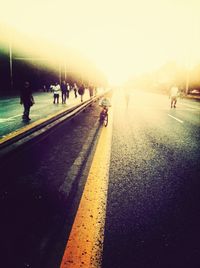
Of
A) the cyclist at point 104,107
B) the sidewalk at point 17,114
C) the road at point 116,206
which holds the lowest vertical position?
the sidewalk at point 17,114

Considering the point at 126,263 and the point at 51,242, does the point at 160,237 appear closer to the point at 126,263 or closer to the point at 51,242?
the point at 126,263

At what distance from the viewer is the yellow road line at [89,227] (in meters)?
3.00

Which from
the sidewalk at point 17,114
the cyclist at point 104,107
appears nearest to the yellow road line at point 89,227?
the sidewalk at point 17,114

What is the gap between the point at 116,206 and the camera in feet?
13.8

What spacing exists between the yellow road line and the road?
6cm

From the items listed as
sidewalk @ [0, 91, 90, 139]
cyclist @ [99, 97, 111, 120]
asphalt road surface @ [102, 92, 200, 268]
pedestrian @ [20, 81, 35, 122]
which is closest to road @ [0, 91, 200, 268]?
asphalt road surface @ [102, 92, 200, 268]

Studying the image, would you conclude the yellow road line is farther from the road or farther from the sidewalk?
the sidewalk

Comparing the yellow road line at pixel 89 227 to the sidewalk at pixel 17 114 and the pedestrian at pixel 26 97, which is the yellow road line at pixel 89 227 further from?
the pedestrian at pixel 26 97

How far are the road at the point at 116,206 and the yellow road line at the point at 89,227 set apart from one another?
6cm

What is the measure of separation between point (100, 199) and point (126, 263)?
160 cm

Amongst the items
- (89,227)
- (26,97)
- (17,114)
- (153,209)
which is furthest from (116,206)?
(17,114)

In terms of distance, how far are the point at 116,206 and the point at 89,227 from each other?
683mm

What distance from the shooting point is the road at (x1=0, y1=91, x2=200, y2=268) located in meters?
3.08

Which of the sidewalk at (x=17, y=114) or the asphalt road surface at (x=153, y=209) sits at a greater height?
the asphalt road surface at (x=153, y=209)
